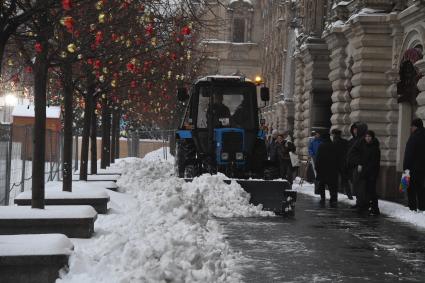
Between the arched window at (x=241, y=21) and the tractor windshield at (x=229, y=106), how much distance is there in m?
61.7

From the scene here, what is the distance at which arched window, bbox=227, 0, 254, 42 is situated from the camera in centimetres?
8119

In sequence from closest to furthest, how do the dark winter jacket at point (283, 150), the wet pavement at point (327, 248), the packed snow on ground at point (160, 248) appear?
1. the packed snow on ground at point (160, 248)
2. the wet pavement at point (327, 248)
3. the dark winter jacket at point (283, 150)

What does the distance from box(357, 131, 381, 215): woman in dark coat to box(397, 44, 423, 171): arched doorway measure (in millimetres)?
5614

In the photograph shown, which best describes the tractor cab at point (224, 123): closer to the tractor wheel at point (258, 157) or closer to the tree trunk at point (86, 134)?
the tractor wheel at point (258, 157)

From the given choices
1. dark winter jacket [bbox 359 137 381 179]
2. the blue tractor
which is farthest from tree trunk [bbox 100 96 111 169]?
dark winter jacket [bbox 359 137 381 179]

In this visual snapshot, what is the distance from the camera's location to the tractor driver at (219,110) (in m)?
19.6

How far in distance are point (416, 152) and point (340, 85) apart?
476 inches

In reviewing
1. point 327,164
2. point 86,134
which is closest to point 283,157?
point 327,164

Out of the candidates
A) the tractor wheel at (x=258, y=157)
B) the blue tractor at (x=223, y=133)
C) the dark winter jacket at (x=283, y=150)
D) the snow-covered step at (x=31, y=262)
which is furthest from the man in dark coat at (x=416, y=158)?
the snow-covered step at (x=31, y=262)

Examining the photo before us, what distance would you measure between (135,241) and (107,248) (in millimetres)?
307

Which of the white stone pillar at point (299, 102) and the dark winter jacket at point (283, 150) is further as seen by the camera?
the white stone pillar at point (299, 102)

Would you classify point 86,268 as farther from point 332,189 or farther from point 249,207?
point 332,189

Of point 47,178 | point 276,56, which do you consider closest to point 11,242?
point 47,178

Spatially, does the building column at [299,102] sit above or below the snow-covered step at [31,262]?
above
